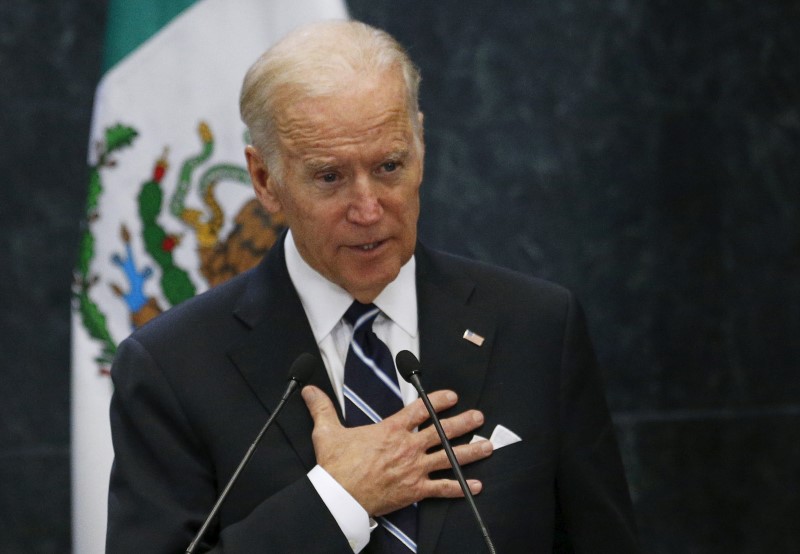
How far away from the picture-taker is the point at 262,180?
85.7 inches

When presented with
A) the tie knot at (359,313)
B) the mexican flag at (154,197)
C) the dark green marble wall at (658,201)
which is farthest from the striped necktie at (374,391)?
the dark green marble wall at (658,201)

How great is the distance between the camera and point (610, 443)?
2.20 metres

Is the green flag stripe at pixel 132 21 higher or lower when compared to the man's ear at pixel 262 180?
higher

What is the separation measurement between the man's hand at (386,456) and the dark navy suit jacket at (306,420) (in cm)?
5

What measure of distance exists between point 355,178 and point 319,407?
1.24 ft

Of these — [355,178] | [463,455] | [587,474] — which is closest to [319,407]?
[463,455]

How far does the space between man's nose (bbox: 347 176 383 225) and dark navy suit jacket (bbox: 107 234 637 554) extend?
0.24 meters

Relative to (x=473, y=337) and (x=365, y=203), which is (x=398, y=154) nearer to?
(x=365, y=203)

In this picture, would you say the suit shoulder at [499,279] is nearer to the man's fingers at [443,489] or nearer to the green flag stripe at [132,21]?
the man's fingers at [443,489]

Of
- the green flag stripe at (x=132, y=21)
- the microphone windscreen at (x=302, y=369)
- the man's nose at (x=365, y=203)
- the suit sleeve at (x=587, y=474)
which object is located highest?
the green flag stripe at (x=132, y=21)

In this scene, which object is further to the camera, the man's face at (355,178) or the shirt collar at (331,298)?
the shirt collar at (331,298)

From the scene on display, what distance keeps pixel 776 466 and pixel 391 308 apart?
232 cm

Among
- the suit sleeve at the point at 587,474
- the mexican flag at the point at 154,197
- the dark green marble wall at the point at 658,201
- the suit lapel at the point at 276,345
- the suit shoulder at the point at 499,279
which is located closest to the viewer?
the suit lapel at the point at 276,345

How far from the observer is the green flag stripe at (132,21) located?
130 inches
